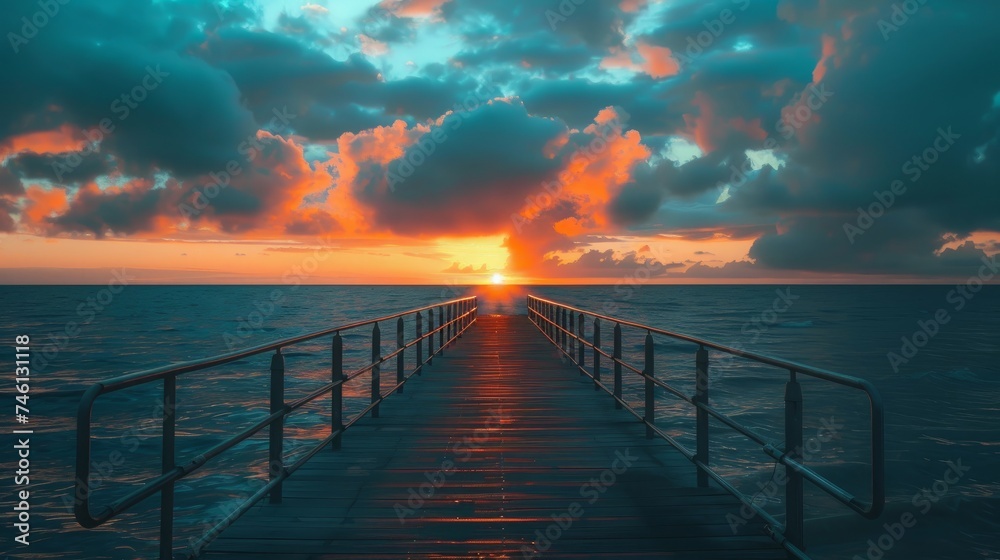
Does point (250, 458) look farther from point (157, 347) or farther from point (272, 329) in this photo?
point (272, 329)

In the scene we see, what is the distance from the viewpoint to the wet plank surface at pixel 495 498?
3.48 meters

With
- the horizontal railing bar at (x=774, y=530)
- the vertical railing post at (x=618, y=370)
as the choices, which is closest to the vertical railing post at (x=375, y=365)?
the vertical railing post at (x=618, y=370)

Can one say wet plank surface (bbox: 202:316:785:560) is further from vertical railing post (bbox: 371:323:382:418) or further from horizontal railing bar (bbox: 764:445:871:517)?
horizontal railing bar (bbox: 764:445:871:517)

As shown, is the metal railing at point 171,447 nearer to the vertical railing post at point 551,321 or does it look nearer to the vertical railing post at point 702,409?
the vertical railing post at point 702,409

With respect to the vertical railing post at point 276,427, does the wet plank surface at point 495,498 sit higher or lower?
lower

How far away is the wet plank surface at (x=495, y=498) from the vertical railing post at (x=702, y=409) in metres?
0.15

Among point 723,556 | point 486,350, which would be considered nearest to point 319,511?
point 723,556

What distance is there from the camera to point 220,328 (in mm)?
52812

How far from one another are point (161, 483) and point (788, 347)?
132ft

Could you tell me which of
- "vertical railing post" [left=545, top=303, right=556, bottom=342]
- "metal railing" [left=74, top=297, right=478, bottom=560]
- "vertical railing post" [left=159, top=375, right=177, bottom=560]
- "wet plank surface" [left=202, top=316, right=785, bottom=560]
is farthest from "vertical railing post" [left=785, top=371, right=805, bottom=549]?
"vertical railing post" [left=545, top=303, right=556, bottom=342]

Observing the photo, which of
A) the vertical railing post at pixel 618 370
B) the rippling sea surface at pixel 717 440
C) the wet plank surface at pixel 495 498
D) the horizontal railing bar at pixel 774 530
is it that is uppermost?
the vertical railing post at pixel 618 370

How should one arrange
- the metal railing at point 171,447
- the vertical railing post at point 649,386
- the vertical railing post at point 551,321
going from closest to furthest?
the metal railing at point 171,447 < the vertical railing post at point 649,386 < the vertical railing post at point 551,321

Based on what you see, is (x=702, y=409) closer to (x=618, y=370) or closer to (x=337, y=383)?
(x=337, y=383)

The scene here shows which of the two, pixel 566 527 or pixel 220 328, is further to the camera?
pixel 220 328
